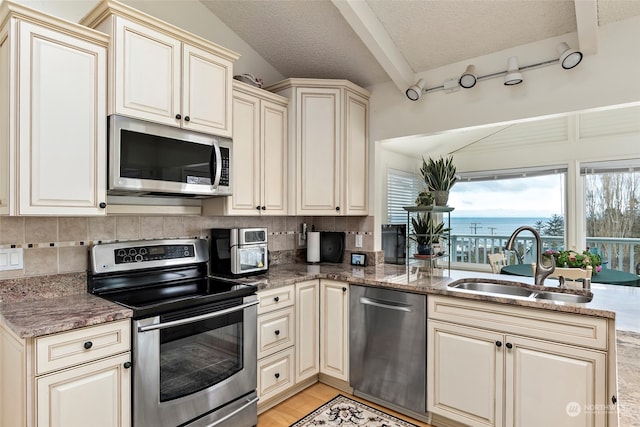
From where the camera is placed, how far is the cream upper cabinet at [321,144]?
116 inches

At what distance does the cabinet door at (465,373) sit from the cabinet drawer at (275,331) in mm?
948

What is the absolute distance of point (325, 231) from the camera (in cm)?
350

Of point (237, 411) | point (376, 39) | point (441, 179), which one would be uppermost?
point (376, 39)

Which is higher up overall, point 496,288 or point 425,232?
point 425,232

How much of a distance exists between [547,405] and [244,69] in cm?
314

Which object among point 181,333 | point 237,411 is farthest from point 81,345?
point 237,411

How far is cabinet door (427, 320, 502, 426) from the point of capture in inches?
80.7

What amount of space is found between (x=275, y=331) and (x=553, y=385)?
1.63 meters

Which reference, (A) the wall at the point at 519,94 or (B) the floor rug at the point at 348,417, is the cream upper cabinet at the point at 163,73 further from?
(B) the floor rug at the point at 348,417

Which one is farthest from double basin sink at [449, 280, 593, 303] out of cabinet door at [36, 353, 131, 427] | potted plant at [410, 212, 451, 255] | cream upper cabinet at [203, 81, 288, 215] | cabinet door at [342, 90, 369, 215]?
→ cabinet door at [36, 353, 131, 427]

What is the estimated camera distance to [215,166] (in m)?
2.30

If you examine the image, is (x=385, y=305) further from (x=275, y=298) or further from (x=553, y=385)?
(x=553, y=385)

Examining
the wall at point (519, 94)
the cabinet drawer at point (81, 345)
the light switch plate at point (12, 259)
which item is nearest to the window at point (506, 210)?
the wall at point (519, 94)

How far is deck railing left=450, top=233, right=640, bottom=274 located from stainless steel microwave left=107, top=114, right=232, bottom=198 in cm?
435
